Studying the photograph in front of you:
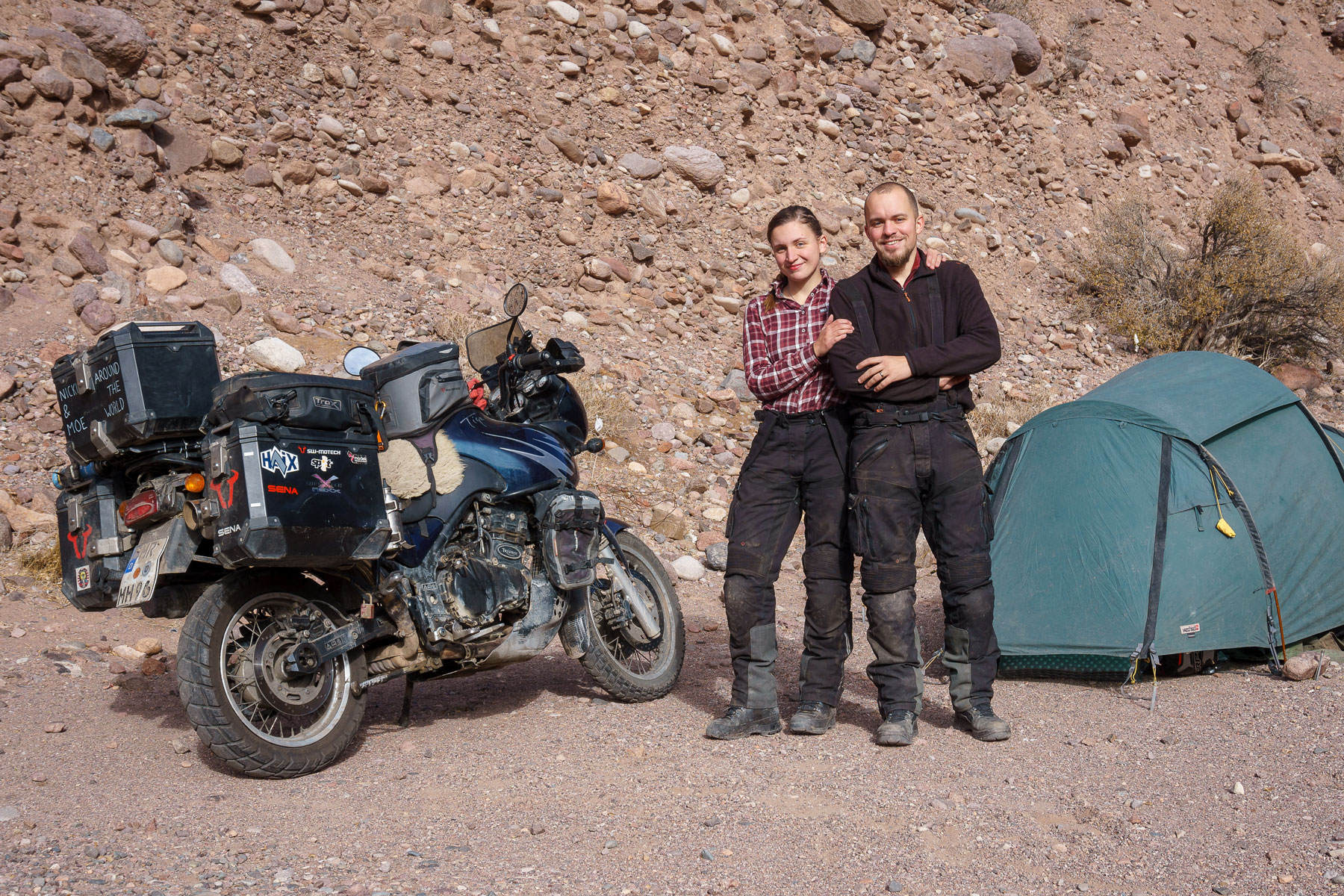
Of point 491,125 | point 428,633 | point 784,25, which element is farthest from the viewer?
point 784,25

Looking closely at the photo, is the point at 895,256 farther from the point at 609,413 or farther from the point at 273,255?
the point at 273,255

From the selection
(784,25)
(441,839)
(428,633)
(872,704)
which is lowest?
(872,704)

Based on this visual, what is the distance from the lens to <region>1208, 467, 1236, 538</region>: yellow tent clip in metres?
5.57

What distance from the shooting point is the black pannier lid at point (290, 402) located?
12.8 feet

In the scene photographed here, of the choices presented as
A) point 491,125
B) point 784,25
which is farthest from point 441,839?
point 784,25

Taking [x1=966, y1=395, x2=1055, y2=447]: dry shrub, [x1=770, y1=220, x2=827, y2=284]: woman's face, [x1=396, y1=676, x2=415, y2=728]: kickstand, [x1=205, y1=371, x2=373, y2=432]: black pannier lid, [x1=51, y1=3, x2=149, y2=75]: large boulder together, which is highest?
[x1=51, y1=3, x2=149, y2=75]: large boulder

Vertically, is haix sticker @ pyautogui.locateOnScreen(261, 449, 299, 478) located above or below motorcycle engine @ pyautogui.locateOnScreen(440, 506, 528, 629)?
above

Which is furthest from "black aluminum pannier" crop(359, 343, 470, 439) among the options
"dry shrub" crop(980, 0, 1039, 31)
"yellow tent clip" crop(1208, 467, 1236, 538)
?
"dry shrub" crop(980, 0, 1039, 31)

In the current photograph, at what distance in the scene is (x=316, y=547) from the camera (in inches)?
157

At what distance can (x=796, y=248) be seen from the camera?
15.5ft

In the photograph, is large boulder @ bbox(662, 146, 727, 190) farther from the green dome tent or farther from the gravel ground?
the gravel ground

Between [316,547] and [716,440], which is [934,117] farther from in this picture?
[316,547]

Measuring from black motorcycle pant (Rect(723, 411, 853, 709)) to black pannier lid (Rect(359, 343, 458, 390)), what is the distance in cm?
140

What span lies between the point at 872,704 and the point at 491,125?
27.3 ft
